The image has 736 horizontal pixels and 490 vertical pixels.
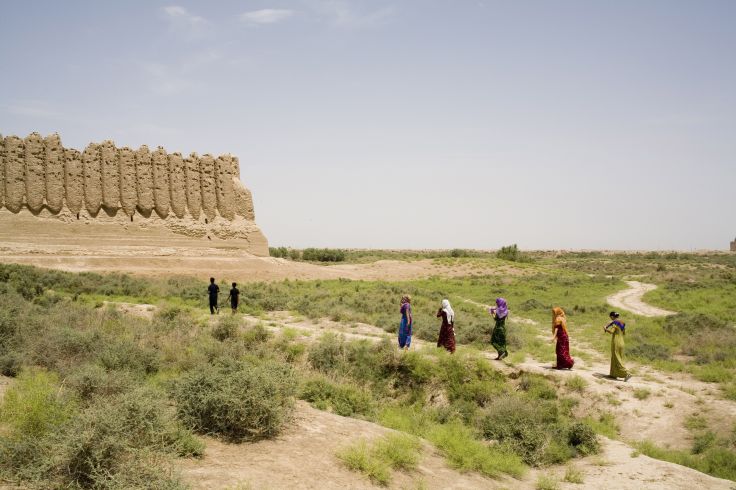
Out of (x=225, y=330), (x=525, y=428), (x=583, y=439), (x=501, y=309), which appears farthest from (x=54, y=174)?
(x=583, y=439)

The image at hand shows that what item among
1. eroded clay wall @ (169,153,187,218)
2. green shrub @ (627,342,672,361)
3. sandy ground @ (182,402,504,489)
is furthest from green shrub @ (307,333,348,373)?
eroded clay wall @ (169,153,187,218)

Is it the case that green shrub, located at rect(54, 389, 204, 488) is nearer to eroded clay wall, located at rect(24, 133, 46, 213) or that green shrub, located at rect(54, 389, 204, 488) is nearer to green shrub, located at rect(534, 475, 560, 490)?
green shrub, located at rect(534, 475, 560, 490)

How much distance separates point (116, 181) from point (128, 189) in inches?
32.2

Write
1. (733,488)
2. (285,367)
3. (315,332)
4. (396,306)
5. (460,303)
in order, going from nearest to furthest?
(733,488) < (285,367) < (315,332) < (396,306) < (460,303)

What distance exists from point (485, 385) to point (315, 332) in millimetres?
6574

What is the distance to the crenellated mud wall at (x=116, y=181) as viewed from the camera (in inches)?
1125

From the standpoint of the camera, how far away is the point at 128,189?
Result: 31266mm

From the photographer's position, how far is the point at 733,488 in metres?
7.85

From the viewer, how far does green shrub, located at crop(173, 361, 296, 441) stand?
24.1ft

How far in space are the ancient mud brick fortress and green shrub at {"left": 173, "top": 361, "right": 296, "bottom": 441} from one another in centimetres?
2643

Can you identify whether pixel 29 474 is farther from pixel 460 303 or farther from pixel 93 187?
pixel 93 187

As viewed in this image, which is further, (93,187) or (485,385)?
(93,187)

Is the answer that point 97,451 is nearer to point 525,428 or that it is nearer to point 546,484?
point 546,484

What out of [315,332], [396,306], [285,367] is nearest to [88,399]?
[285,367]
